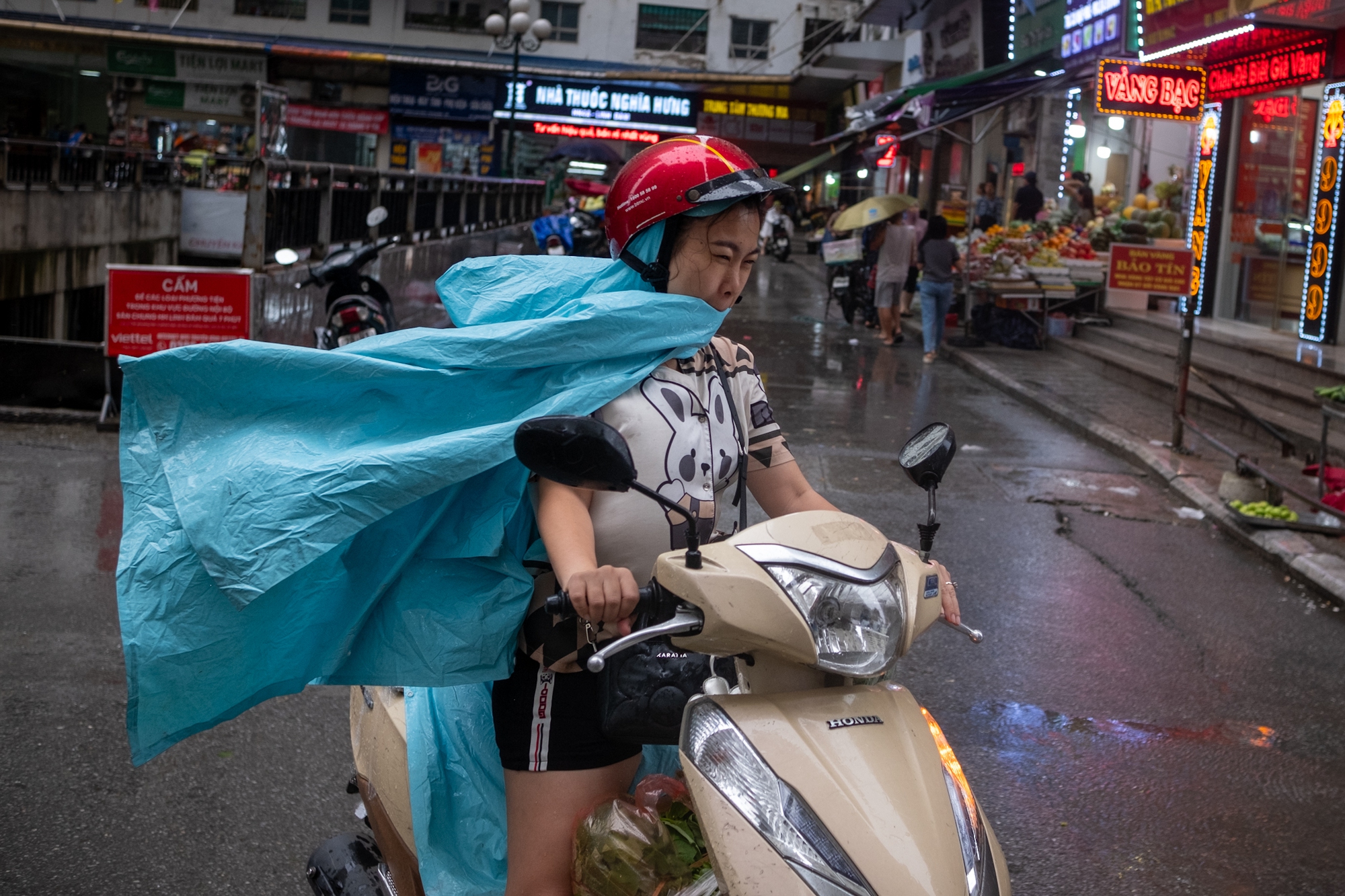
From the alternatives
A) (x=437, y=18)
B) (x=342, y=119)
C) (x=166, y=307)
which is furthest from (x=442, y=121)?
(x=166, y=307)

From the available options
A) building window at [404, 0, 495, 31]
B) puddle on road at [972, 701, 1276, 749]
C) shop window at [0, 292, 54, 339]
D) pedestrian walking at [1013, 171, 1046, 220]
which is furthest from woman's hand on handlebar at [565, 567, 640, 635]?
building window at [404, 0, 495, 31]

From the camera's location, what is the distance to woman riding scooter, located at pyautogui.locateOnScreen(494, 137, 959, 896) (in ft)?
7.02

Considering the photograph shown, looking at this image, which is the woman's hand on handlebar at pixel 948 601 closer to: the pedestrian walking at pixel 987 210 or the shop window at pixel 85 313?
the shop window at pixel 85 313

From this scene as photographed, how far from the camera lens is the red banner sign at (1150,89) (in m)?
15.0

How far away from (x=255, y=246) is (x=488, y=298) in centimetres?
918

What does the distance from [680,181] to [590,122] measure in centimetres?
4382

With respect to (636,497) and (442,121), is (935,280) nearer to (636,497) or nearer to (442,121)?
(636,497)

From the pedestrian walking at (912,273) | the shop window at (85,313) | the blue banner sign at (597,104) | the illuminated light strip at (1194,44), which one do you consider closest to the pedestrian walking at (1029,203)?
the pedestrian walking at (912,273)

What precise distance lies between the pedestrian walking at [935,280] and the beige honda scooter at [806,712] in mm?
14931

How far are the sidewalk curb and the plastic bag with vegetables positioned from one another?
18.4ft

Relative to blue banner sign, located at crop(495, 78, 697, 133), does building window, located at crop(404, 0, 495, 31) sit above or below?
above

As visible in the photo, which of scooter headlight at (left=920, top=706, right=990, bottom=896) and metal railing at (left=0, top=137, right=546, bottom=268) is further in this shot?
metal railing at (left=0, top=137, right=546, bottom=268)

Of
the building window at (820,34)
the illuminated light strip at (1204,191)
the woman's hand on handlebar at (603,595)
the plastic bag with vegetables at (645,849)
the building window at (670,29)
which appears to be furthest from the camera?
the building window at (670,29)

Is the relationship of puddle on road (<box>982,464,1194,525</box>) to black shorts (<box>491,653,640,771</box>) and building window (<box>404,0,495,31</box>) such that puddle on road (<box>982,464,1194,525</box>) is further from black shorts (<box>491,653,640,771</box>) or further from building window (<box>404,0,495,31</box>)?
building window (<box>404,0,495,31</box>)
